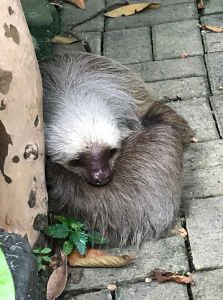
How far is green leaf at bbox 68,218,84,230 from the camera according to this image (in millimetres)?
2434

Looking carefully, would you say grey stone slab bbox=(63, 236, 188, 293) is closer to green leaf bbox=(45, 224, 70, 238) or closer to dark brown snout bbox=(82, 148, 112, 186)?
green leaf bbox=(45, 224, 70, 238)

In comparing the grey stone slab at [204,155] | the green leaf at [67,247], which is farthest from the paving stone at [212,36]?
the green leaf at [67,247]

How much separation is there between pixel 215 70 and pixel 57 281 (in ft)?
6.75

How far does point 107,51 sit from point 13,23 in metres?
1.83

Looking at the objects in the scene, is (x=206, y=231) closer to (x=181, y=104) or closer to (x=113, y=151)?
(x=113, y=151)

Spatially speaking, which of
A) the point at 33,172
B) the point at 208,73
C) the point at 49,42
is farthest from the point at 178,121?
the point at 49,42

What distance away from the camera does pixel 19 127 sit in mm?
2154

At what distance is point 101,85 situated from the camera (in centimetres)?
272

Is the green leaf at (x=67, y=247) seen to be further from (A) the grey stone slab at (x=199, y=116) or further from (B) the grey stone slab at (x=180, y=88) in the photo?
(B) the grey stone slab at (x=180, y=88)

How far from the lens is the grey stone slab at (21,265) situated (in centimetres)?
148

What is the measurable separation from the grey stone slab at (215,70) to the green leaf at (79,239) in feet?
5.14

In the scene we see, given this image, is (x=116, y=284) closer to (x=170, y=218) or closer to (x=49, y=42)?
(x=170, y=218)

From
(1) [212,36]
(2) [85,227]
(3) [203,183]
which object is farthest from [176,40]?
(2) [85,227]

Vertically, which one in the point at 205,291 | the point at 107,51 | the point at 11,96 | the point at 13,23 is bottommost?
the point at 205,291
